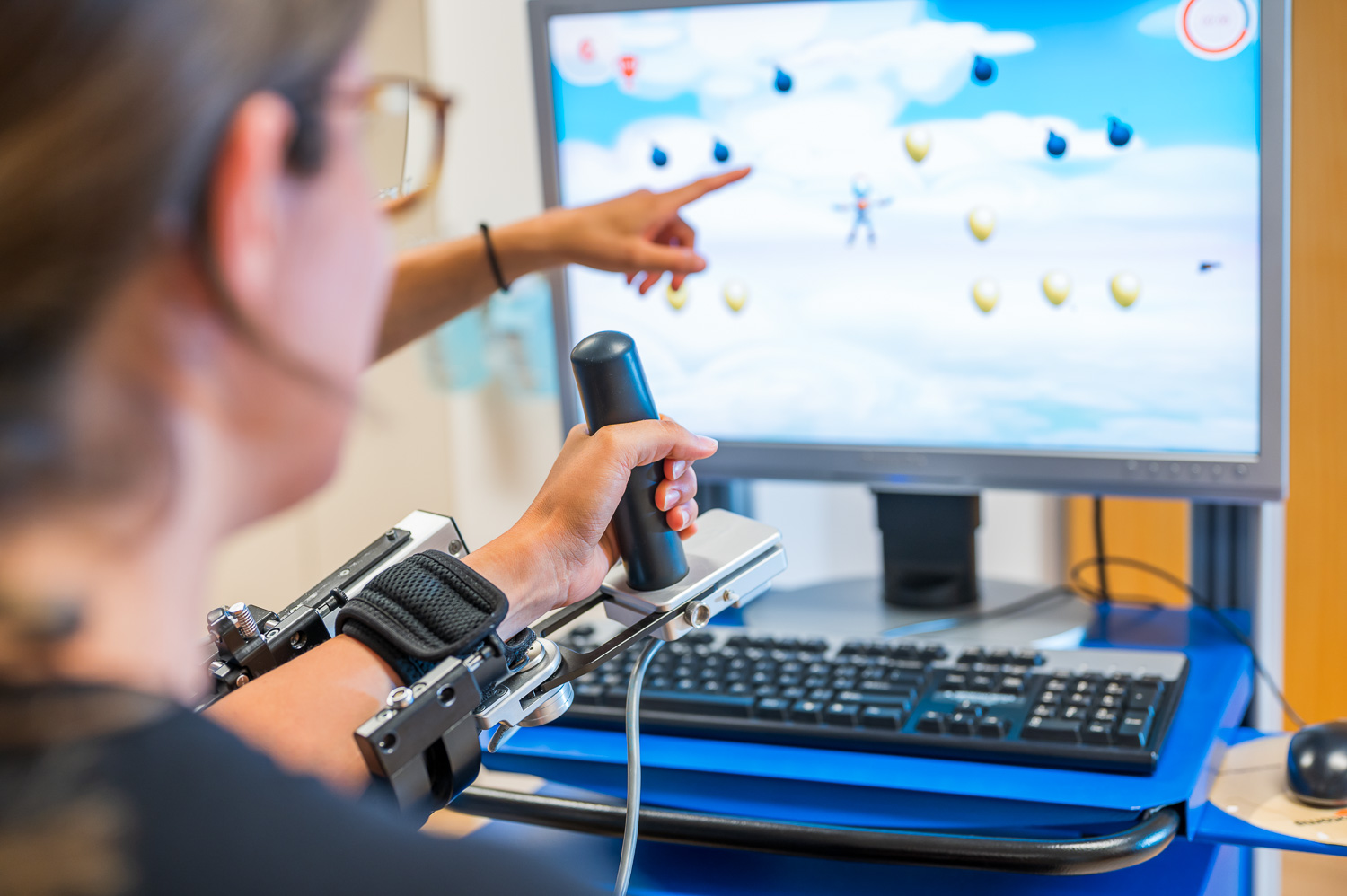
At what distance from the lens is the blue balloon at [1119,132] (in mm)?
910

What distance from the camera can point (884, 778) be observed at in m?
0.75

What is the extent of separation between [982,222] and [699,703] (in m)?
0.44

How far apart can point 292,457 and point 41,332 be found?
0.27 ft

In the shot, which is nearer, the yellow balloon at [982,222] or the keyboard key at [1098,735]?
the keyboard key at [1098,735]

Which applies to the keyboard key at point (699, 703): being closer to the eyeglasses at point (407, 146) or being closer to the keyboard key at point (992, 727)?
the keyboard key at point (992, 727)

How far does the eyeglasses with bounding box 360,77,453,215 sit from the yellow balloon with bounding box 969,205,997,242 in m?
0.44

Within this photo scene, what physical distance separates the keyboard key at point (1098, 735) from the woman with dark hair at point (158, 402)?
513 mm

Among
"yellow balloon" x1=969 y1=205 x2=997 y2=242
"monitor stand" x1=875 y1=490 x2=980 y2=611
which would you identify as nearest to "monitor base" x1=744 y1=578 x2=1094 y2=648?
"monitor stand" x1=875 y1=490 x2=980 y2=611

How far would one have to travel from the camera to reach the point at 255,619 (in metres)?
0.66

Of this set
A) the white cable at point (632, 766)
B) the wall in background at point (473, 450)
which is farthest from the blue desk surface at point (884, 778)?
the wall in background at point (473, 450)

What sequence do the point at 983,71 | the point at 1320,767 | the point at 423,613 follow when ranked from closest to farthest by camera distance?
1. the point at 423,613
2. the point at 1320,767
3. the point at 983,71

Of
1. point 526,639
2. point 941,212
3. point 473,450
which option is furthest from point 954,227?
point 473,450

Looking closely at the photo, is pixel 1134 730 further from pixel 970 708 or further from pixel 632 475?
pixel 632 475

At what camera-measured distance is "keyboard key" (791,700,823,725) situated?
0.80 meters
